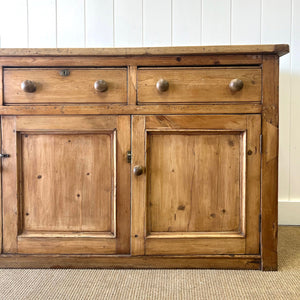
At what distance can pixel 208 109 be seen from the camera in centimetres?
102

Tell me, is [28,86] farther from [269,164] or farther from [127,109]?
[269,164]

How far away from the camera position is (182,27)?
5.09ft

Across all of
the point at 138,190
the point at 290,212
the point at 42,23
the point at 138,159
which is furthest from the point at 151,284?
the point at 42,23

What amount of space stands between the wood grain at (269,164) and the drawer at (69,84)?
0.50 m

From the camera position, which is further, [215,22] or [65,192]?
[215,22]

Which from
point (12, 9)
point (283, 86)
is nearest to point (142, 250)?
point (283, 86)

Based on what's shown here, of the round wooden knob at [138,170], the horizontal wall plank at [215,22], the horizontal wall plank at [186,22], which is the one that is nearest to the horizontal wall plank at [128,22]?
the horizontal wall plank at [186,22]

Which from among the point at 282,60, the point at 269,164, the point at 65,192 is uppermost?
the point at 282,60

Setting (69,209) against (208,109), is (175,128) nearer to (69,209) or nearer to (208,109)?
(208,109)

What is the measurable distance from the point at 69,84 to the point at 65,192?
0.39 meters

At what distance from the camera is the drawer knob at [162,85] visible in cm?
100

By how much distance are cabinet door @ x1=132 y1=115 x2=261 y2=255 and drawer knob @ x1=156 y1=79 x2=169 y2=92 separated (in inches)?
4.0

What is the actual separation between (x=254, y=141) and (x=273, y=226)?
0.31 meters

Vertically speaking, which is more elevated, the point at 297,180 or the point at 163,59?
the point at 163,59
